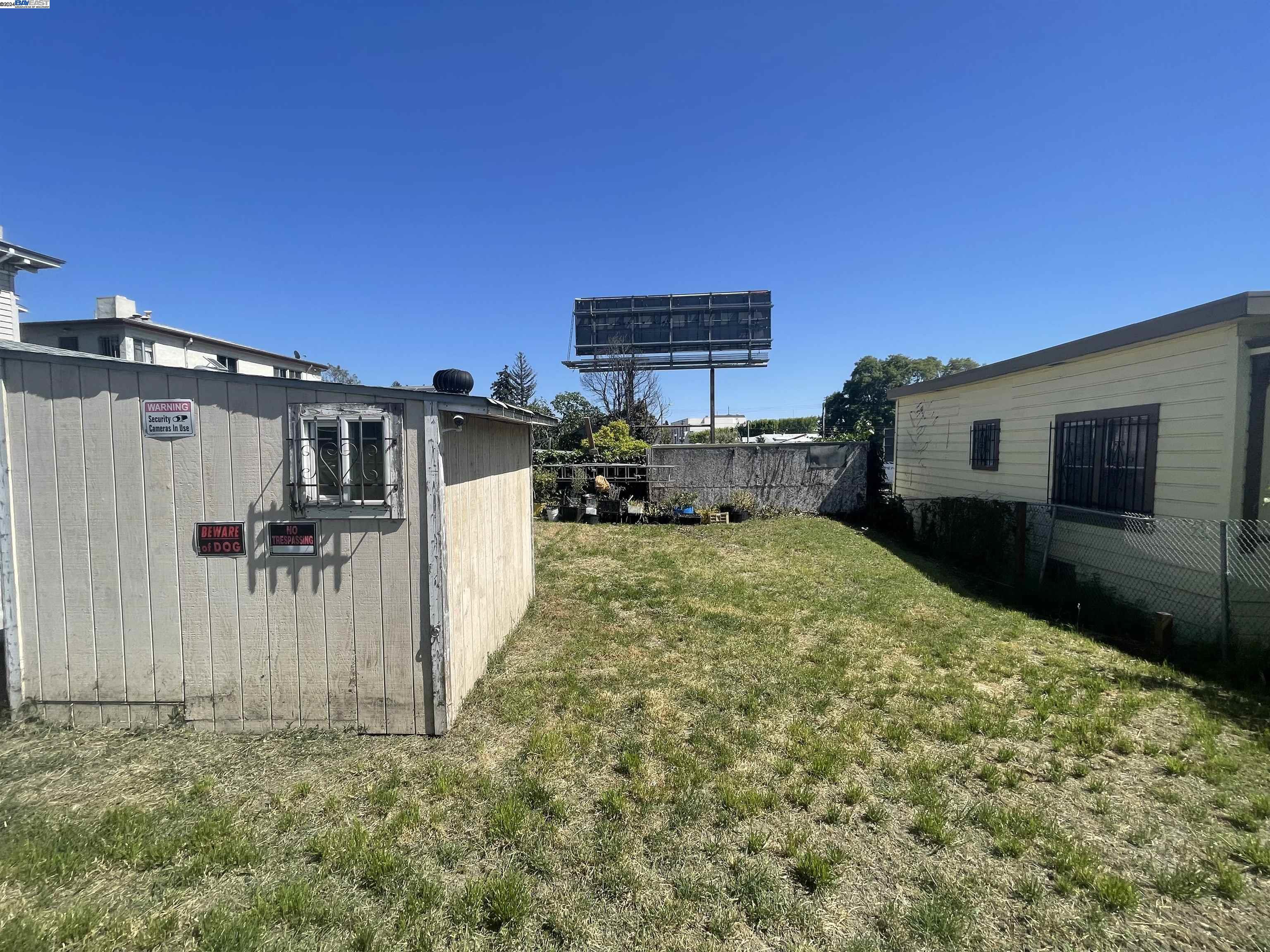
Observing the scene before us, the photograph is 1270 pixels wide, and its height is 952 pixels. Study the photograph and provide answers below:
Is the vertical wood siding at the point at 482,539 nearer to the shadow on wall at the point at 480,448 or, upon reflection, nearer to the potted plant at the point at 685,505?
the shadow on wall at the point at 480,448

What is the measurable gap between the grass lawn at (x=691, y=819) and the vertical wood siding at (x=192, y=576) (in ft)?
0.91

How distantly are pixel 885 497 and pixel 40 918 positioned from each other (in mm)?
13415

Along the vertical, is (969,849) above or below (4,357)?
below

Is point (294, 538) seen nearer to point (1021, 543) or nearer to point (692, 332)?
point (1021, 543)

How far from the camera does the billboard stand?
2042cm

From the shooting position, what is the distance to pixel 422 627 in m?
3.80

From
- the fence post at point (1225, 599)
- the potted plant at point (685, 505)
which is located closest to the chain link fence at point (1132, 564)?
the fence post at point (1225, 599)

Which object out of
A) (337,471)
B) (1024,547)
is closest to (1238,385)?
(1024,547)

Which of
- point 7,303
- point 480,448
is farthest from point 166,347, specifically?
point 480,448

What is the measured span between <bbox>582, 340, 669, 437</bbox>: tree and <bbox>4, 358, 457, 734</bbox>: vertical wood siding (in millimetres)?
15568

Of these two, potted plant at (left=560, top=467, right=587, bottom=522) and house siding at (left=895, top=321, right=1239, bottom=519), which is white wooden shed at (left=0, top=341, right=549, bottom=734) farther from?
potted plant at (left=560, top=467, right=587, bottom=522)

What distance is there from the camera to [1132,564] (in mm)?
6250

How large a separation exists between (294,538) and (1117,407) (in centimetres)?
878

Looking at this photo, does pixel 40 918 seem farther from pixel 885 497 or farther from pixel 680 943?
pixel 885 497
